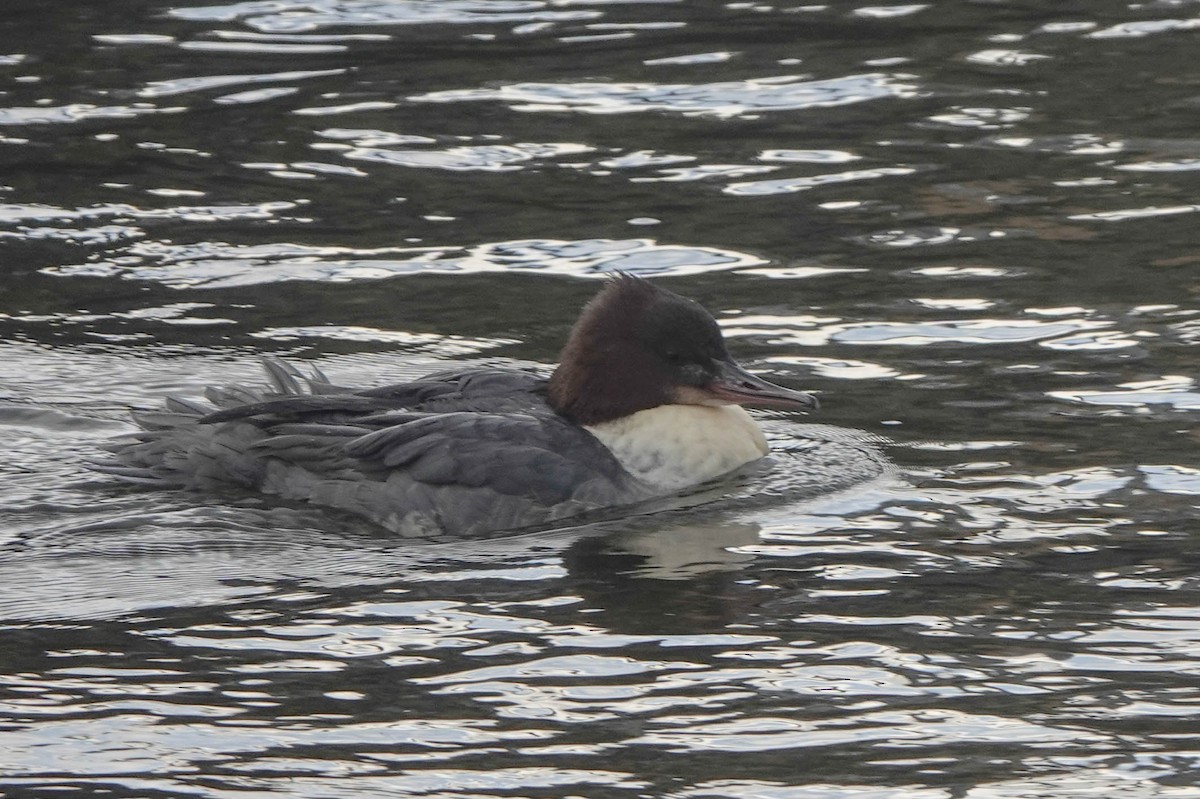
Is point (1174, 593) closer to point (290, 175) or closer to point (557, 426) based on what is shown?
point (557, 426)

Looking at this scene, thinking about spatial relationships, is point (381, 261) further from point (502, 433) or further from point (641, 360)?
point (502, 433)

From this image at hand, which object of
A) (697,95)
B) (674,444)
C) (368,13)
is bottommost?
(674,444)

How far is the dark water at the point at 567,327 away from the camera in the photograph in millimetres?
6148

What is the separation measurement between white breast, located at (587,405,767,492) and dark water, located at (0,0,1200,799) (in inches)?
18.5

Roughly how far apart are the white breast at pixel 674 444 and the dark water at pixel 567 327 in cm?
47

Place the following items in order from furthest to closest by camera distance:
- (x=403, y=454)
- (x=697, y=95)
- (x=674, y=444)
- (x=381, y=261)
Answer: (x=697, y=95) → (x=381, y=261) → (x=674, y=444) → (x=403, y=454)

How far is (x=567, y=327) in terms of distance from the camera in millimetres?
10531

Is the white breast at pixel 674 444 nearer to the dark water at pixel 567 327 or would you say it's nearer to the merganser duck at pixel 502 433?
the merganser duck at pixel 502 433

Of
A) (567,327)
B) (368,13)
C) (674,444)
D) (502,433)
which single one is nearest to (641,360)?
(674,444)

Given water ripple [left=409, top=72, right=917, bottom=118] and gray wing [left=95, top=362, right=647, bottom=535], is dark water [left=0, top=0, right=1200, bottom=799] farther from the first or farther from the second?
gray wing [left=95, top=362, right=647, bottom=535]

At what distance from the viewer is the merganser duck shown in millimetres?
8016

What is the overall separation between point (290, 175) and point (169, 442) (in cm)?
478

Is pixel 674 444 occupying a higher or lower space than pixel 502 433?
lower

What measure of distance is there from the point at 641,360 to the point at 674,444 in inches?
14.4
